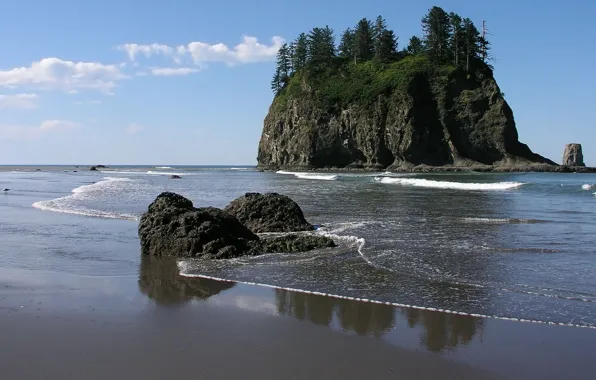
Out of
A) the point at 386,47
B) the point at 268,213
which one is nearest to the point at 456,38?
the point at 386,47

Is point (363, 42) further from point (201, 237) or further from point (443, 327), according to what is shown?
point (443, 327)

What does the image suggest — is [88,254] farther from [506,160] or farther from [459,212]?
[506,160]

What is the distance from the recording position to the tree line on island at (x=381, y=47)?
83875 millimetres

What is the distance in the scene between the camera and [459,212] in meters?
17.5

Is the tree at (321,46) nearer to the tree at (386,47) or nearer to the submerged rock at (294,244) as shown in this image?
the tree at (386,47)

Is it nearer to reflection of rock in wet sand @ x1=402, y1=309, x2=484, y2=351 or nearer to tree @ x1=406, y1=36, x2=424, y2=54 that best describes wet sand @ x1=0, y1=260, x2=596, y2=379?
reflection of rock in wet sand @ x1=402, y1=309, x2=484, y2=351

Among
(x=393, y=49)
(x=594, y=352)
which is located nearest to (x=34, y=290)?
(x=594, y=352)

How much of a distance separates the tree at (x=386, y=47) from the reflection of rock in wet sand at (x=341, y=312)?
90129mm

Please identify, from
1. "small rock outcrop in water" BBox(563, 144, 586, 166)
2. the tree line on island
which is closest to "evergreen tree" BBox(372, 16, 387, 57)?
the tree line on island

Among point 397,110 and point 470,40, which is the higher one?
point 470,40

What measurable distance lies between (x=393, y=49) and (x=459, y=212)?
270ft

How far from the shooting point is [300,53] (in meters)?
105

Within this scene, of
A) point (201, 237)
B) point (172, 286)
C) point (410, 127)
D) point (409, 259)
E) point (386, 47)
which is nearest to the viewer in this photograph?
point (172, 286)

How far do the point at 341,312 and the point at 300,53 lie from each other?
103163 mm
